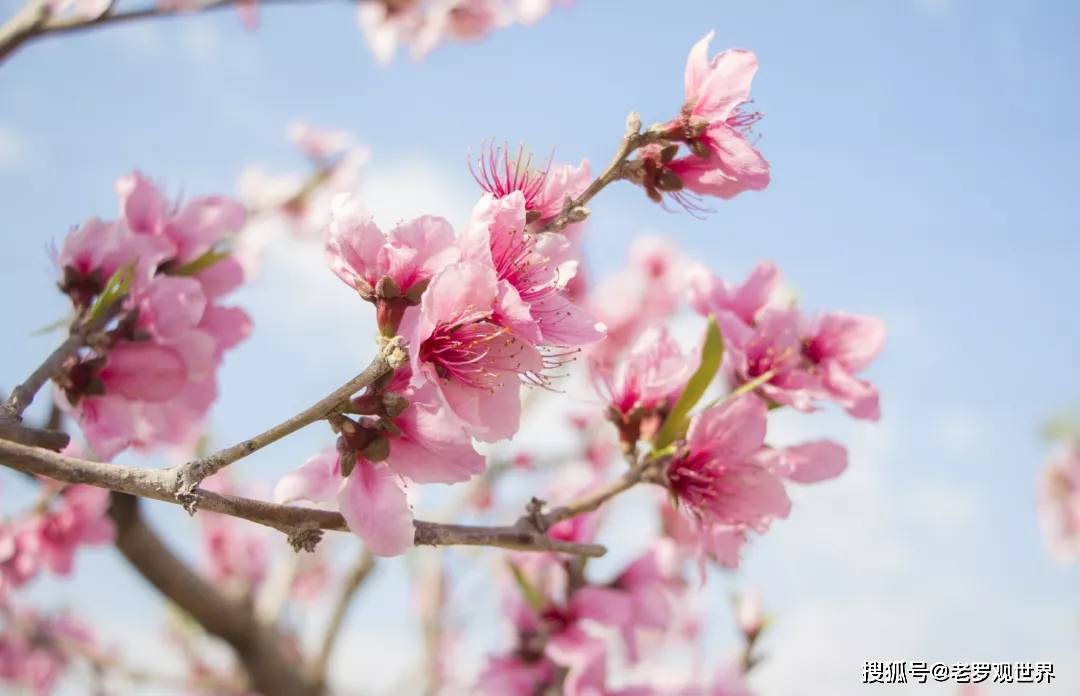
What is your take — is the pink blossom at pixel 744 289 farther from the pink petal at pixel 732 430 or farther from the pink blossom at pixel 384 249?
the pink blossom at pixel 384 249

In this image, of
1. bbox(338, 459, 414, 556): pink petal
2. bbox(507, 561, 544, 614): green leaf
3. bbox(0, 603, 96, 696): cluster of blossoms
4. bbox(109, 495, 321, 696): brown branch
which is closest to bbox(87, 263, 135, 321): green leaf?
bbox(338, 459, 414, 556): pink petal

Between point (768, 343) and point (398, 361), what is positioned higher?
point (768, 343)

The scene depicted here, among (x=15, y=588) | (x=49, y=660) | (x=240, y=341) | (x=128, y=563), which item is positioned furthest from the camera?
(x=49, y=660)

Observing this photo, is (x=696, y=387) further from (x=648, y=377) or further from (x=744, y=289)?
(x=744, y=289)

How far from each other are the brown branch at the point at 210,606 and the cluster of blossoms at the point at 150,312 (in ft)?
3.87

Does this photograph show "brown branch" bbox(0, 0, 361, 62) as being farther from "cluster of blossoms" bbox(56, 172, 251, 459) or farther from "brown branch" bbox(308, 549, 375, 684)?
"brown branch" bbox(308, 549, 375, 684)

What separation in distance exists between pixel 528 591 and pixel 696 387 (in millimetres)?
599

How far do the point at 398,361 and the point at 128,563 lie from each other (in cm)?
216

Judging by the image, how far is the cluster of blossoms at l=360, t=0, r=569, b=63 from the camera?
2.71 meters

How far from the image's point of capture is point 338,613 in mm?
3410

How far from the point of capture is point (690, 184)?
1107 mm

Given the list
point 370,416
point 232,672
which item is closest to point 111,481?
point 370,416

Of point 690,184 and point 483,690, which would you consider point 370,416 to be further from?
point 483,690

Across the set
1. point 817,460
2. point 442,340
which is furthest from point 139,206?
point 817,460
